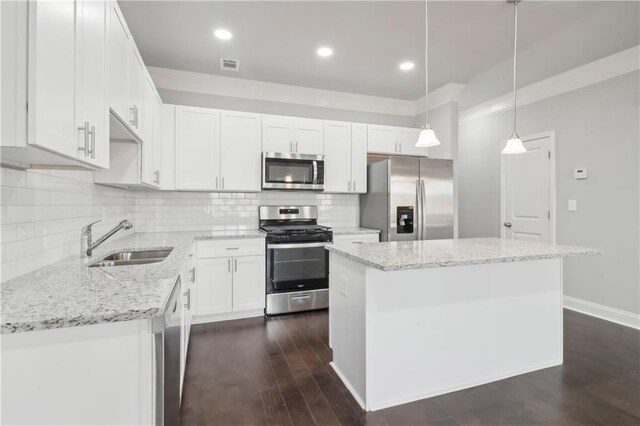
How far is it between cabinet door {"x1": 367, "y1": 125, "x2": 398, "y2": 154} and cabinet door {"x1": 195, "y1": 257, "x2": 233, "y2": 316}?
2.31 m

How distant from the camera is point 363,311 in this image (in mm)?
1804

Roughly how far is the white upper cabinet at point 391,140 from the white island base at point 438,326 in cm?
235

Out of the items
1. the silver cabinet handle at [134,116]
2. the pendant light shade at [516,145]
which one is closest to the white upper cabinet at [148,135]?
the silver cabinet handle at [134,116]

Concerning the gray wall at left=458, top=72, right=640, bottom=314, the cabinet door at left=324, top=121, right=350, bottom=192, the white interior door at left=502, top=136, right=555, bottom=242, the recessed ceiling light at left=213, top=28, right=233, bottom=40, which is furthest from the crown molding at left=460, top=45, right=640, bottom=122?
the recessed ceiling light at left=213, top=28, right=233, bottom=40

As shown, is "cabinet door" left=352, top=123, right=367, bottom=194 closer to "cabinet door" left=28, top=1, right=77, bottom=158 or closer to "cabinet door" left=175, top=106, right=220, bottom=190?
"cabinet door" left=175, top=106, right=220, bottom=190

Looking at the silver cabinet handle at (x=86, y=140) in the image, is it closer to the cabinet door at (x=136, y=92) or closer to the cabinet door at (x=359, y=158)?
the cabinet door at (x=136, y=92)

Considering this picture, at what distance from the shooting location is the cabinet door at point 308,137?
3.79m

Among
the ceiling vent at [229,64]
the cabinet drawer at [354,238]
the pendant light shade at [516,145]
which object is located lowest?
the cabinet drawer at [354,238]

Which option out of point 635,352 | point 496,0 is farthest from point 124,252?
point 635,352

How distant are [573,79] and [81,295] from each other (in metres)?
4.81

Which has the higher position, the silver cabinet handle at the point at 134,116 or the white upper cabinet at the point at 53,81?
the silver cabinet handle at the point at 134,116

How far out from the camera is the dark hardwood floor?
1756 millimetres

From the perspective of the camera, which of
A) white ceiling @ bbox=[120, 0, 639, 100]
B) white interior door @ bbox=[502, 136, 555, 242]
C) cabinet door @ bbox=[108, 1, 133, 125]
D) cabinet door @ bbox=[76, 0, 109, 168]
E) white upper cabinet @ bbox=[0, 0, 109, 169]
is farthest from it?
white interior door @ bbox=[502, 136, 555, 242]

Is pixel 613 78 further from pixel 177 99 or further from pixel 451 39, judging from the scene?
pixel 177 99
